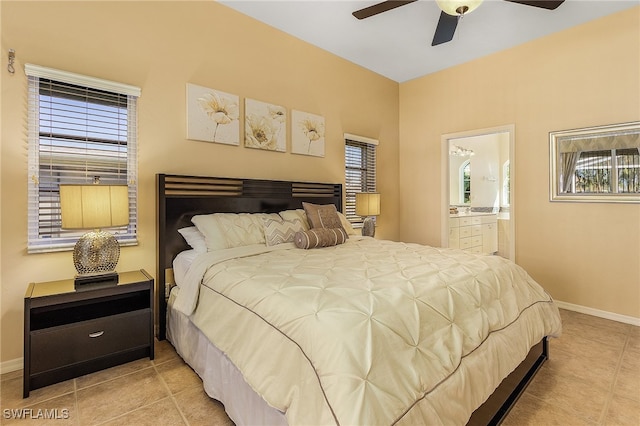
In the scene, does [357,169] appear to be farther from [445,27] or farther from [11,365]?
[11,365]

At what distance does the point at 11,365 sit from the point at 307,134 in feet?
11.1

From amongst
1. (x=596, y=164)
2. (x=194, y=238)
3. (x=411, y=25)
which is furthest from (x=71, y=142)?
(x=596, y=164)

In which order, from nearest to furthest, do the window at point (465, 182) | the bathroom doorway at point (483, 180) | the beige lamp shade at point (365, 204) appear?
1. the beige lamp shade at point (365, 204)
2. the bathroom doorway at point (483, 180)
3. the window at point (465, 182)

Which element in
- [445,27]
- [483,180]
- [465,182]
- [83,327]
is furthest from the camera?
[465,182]

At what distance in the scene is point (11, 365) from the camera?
218 centimetres

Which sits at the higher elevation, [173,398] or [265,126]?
[265,126]

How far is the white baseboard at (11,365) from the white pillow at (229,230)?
151 centimetres

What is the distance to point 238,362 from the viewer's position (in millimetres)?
1502

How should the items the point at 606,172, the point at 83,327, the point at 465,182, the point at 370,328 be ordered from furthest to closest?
the point at 465,182 → the point at 606,172 → the point at 83,327 → the point at 370,328

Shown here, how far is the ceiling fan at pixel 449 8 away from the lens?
86.9 inches

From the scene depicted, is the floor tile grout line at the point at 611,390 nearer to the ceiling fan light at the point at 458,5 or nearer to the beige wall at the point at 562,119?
the beige wall at the point at 562,119

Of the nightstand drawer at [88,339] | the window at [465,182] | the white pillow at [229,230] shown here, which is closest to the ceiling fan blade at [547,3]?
the white pillow at [229,230]

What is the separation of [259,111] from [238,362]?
270 centimetres

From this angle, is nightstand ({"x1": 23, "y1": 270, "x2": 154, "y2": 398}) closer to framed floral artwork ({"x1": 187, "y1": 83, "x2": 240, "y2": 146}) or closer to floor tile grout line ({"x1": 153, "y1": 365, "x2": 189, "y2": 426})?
floor tile grout line ({"x1": 153, "y1": 365, "x2": 189, "y2": 426})
